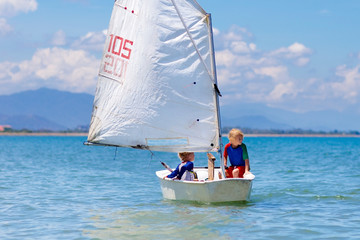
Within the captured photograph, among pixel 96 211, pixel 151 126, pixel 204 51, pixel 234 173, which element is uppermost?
pixel 204 51

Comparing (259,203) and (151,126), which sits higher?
(151,126)

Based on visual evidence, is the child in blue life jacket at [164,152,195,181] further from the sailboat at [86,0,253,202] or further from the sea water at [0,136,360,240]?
the sea water at [0,136,360,240]

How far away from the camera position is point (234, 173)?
609 inches

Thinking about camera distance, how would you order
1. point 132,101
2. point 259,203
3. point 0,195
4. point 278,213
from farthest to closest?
1. point 0,195
2. point 259,203
3. point 132,101
4. point 278,213

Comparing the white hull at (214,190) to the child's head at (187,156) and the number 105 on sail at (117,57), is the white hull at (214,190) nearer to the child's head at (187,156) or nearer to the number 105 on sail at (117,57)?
the child's head at (187,156)

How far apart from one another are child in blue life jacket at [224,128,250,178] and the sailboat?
43cm

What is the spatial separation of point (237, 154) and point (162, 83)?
9.87 ft

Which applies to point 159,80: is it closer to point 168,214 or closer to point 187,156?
point 187,156

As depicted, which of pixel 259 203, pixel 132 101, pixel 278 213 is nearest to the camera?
pixel 278 213

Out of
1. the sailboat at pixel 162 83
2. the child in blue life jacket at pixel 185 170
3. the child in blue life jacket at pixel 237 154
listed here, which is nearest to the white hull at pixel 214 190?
the sailboat at pixel 162 83

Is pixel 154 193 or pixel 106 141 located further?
pixel 154 193

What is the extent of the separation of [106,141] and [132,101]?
142 centimetres

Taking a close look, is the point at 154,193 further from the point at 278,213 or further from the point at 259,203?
the point at 278,213

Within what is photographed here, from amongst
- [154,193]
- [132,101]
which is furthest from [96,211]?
[154,193]
